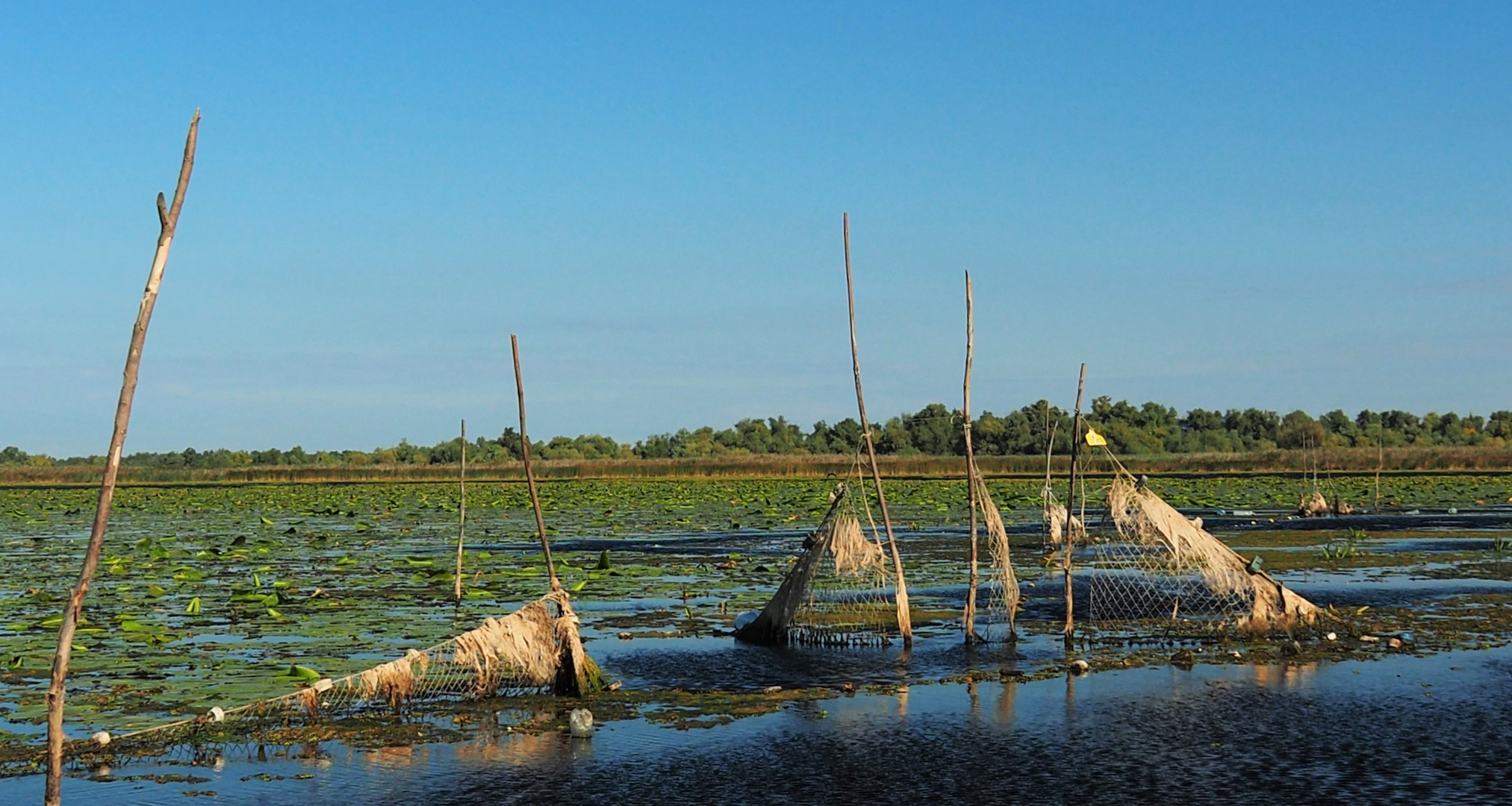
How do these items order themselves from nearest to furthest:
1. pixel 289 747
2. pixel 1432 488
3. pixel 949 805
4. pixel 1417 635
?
pixel 949 805 < pixel 289 747 < pixel 1417 635 < pixel 1432 488

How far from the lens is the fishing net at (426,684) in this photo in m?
10.6

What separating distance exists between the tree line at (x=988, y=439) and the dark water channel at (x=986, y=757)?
3137 inches

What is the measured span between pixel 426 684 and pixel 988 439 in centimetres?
9351

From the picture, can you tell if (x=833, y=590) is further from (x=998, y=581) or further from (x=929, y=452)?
(x=929, y=452)

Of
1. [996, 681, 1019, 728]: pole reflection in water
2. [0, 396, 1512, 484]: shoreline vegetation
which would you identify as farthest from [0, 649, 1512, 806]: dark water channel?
[0, 396, 1512, 484]: shoreline vegetation

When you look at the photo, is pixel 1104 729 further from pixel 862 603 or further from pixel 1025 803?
pixel 862 603

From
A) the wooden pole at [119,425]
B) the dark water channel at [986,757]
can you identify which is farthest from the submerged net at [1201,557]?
the wooden pole at [119,425]

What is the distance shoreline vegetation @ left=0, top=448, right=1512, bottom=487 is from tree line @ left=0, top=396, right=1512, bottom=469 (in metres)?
11.1

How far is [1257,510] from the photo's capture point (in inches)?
1640

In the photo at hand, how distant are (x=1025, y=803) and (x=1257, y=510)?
35347 mm

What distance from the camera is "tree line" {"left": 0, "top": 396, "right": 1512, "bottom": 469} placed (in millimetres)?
Answer: 101188

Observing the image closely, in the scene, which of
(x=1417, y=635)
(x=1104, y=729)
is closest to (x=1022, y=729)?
(x=1104, y=729)

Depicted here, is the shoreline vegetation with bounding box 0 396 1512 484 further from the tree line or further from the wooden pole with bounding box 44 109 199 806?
the wooden pole with bounding box 44 109 199 806

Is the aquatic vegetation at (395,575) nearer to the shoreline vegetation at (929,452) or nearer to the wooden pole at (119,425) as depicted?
the wooden pole at (119,425)
